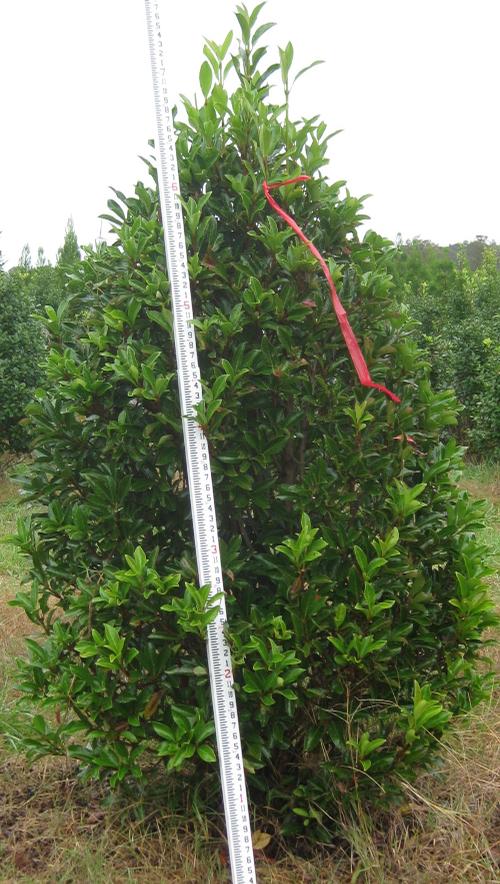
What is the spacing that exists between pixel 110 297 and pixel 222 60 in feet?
2.77

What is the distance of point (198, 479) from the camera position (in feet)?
7.80

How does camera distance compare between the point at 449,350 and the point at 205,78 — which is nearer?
the point at 205,78

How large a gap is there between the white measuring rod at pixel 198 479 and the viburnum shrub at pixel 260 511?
5 cm

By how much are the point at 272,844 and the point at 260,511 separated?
3.55 feet

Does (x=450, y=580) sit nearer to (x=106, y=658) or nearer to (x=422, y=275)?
(x=106, y=658)

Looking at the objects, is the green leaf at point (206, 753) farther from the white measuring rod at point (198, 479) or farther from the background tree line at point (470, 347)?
the background tree line at point (470, 347)

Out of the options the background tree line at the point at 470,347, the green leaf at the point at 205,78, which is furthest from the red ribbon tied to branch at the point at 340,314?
the background tree line at the point at 470,347

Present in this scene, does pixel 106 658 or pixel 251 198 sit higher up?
pixel 251 198

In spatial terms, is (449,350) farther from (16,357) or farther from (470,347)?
(16,357)

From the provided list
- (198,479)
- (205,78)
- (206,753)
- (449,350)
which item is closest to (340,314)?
(198,479)

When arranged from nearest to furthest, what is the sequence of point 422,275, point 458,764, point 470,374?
point 458,764 < point 470,374 < point 422,275

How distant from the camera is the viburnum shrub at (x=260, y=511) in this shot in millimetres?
2398

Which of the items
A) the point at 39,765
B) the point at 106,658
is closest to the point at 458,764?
the point at 106,658

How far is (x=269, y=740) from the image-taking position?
246 centimetres
